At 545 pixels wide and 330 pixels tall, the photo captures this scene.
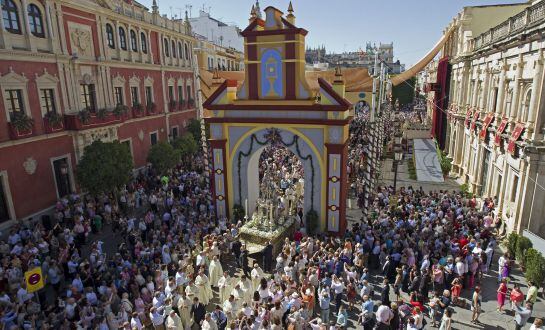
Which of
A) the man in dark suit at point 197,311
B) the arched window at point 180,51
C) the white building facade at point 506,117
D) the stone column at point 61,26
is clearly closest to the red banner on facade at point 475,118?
the white building facade at point 506,117

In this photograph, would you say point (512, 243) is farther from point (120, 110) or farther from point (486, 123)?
point (120, 110)

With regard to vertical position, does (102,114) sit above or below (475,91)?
below

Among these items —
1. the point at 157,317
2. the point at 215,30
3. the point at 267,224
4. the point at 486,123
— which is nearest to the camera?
the point at 157,317

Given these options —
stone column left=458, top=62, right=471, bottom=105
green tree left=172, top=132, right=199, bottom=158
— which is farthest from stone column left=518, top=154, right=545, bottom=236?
green tree left=172, top=132, right=199, bottom=158

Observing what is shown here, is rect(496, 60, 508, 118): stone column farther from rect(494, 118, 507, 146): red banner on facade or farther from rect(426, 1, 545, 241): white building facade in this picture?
rect(494, 118, 507, 146): red banner on facade

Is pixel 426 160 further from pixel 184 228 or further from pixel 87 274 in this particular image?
pixel 87 274

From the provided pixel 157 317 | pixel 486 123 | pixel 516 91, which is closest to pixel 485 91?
pixel 486 123

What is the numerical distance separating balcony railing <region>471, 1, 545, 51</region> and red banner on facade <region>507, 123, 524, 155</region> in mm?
4224

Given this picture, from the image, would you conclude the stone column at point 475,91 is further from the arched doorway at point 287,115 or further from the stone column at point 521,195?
the arched doorway at point 287,115

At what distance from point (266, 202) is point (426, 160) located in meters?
19.8

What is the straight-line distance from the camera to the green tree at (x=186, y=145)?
28156mm

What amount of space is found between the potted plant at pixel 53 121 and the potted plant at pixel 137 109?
6.85 m

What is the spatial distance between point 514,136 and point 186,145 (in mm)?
21071

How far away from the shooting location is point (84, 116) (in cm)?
2141
